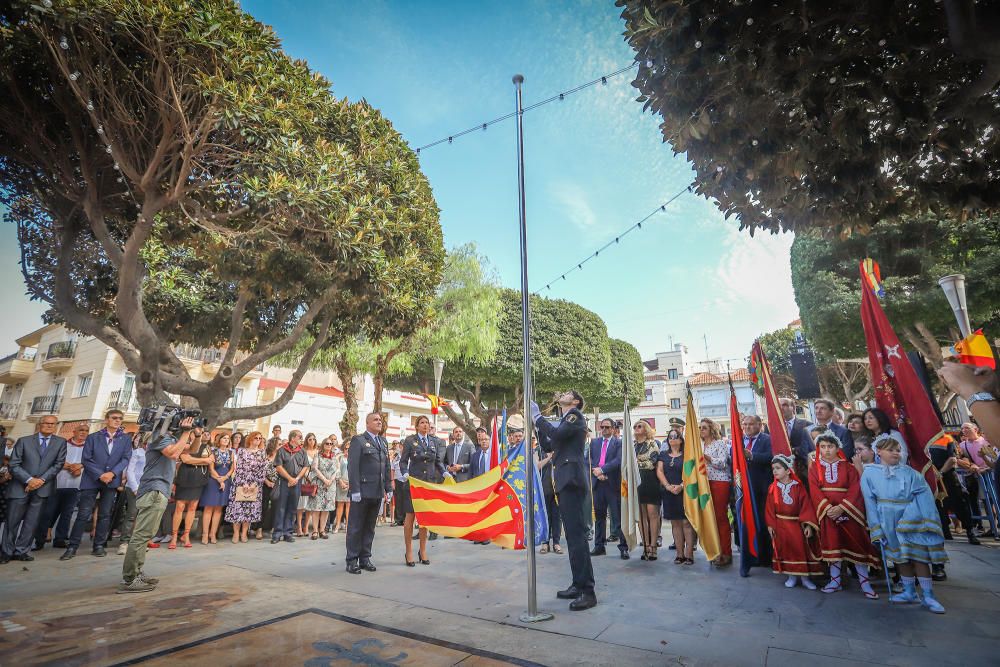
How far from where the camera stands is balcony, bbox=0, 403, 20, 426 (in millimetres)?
29189

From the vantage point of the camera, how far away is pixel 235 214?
314 inches

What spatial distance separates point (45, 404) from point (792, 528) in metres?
37.8

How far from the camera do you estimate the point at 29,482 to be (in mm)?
7008

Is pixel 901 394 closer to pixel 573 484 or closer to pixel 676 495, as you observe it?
pixel 676 495

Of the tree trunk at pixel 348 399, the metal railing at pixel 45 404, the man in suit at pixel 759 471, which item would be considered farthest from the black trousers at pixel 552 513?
the metal railing at pixel 45 404

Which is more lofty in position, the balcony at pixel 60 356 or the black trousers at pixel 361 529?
the balcony at pixel 60 356

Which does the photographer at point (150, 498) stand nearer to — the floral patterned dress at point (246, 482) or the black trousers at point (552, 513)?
the floral patterned dress at point (246, 482)

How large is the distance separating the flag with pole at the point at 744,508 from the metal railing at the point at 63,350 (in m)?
34.8

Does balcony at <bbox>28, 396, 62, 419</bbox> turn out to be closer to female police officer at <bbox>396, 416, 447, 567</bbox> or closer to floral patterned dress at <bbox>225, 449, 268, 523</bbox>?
floral patterned dress at <bbox>225, 449, 268, 523</bbox>

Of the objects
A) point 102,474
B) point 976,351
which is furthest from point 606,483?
point 102,474

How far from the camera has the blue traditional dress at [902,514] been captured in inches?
182

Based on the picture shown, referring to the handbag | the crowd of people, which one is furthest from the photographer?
the handbag

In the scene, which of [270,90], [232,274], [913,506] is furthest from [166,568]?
[913,506]

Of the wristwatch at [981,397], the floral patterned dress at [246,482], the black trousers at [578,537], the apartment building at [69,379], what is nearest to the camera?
the wristwatch at [981,397]
